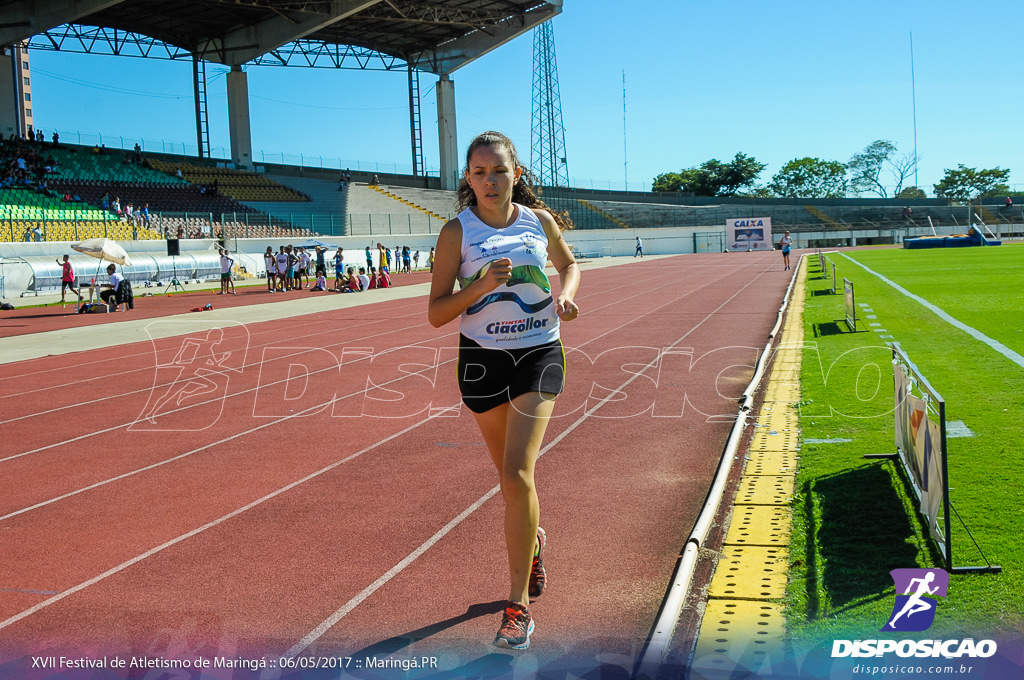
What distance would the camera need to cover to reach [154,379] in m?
12.1

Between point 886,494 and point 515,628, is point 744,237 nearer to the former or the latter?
point 886,494

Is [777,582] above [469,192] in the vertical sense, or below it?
below

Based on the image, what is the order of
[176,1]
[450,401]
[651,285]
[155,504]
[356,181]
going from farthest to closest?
[356,181]
[176,1]
[651,285]
[450,401]
[155,504]

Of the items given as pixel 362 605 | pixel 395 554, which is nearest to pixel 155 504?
pixel 395 554

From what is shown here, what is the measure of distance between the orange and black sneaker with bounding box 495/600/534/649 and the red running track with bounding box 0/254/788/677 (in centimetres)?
5

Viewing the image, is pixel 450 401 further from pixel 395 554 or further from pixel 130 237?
pixel 130 237

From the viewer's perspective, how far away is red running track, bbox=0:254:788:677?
12.4ft

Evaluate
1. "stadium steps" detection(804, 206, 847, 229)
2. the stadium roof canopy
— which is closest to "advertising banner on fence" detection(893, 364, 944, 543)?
the stadium roof canopy

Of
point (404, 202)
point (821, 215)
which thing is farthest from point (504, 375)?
point (821, 215)

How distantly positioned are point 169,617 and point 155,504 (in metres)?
2.13

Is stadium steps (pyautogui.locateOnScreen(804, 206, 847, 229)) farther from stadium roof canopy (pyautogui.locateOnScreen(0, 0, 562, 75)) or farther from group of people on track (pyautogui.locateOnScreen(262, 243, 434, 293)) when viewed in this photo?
group of people on track (pyautogui.locateOnScreen(262, 243, 434, 293))

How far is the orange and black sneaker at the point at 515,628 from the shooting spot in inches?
137

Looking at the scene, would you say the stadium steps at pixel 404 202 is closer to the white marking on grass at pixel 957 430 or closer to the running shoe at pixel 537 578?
the white marking on grass at pixel 957 430

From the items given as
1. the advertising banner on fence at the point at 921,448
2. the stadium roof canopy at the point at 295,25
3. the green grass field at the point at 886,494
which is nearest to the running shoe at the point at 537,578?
the green grass field at the point at 886,494
